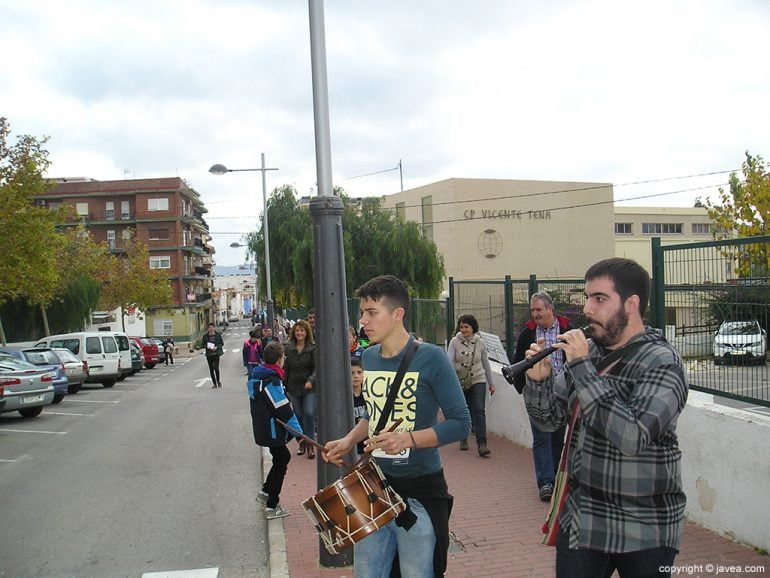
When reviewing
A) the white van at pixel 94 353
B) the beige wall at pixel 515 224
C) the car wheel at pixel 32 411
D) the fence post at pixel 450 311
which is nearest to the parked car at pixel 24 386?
the car wheel at pixel 32 411

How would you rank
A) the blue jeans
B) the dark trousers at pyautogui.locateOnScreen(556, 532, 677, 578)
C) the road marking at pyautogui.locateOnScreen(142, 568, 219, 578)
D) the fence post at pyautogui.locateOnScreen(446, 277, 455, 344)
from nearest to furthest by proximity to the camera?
the dark trousers at pyautogui.locateOnScreen(556, 532, 677, 578), the blue jeans, the road marking at pyautogui.locateOnScreen(142, 568, 219, 578), the fence post at pyautogui.locateOnScreen(446, 277, 455, 344)

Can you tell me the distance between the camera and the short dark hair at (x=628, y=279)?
9.02 feet

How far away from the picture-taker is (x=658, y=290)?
6.00 metres

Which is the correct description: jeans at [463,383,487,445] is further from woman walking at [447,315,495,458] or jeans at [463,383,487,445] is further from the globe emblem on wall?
the globe emblem on wall

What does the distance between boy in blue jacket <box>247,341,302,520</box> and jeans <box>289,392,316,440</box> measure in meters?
2.52

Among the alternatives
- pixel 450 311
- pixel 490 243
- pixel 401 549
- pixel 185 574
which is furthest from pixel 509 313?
pixel 490 243

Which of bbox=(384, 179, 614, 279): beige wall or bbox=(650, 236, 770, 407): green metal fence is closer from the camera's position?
bbox=(650, 236, 770, 407): green metal fence

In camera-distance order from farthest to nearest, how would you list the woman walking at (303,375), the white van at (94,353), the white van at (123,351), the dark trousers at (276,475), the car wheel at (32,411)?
the white van at (123,351) < the white van at (94,353) < the car wheel at (32,411) < the woman walking at (303,375) < the dark trousers at (276,475)

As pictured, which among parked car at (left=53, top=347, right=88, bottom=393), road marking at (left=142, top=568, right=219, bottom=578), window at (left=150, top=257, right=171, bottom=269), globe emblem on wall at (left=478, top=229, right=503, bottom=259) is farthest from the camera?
window at (left=150, top=257, right=171, bottom=269)

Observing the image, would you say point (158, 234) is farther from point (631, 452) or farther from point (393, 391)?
point (631, 452)

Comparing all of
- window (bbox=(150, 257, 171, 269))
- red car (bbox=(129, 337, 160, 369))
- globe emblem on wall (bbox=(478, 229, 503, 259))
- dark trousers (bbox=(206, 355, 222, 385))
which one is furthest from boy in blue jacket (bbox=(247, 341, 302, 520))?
window (bbox=(150, 257, 171, 269))

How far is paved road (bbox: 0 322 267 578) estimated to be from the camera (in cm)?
598

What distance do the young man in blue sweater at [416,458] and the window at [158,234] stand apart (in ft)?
242

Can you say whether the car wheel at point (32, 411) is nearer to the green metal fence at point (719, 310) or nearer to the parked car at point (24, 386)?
the parked car at point (24, 386)
